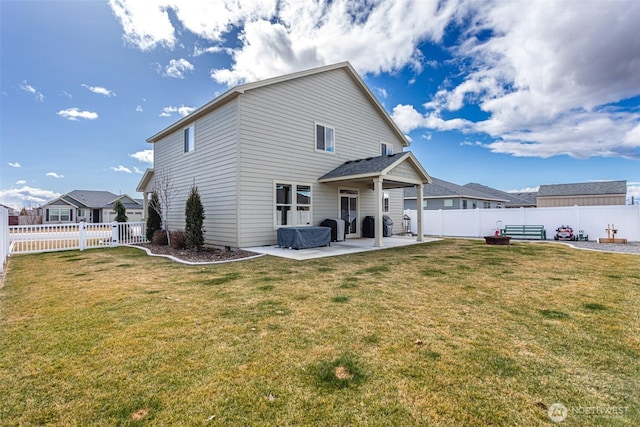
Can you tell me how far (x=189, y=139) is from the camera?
42.7 feet

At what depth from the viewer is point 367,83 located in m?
15.2

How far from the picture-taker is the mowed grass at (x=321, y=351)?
201 centimetres

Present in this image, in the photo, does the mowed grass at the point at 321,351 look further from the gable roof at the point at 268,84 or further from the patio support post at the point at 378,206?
the gable roof at the point at 268,84

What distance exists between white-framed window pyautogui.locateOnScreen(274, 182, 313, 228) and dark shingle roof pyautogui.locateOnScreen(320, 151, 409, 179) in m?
1.26

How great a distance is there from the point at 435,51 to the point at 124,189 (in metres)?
44.8

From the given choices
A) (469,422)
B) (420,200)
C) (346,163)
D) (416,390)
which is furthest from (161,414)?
(420,200)

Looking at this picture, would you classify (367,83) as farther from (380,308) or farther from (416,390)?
(416,390)

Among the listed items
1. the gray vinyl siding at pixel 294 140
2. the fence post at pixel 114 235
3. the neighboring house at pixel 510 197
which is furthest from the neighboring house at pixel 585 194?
the fence post at pixel 114 235

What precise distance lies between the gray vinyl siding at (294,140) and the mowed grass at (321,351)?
198 inches

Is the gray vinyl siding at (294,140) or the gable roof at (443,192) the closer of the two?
the gray vinyl siding at (294,140)

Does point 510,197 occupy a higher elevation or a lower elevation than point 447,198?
higher

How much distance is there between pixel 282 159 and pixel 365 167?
329 centimetres

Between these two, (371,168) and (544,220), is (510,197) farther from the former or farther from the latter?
(371,168)

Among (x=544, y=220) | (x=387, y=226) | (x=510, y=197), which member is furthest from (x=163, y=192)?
(x=510, y=197)
